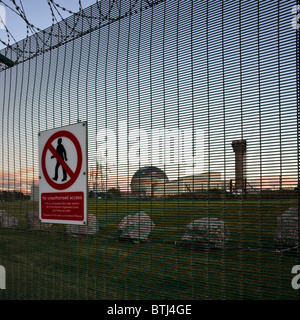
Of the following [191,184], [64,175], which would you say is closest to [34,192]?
[64,175]

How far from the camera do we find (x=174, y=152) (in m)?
3.73

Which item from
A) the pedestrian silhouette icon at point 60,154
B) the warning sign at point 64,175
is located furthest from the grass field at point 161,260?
the pedestrian silhouette icon at point 60,154

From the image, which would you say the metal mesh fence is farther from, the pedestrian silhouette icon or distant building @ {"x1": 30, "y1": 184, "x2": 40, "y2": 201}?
the pedestrian silhouette icon

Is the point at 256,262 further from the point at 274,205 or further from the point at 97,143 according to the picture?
the point at 97,143

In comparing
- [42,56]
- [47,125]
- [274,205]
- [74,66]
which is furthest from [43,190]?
[274,205]

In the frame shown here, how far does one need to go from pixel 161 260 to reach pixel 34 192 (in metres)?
2.34

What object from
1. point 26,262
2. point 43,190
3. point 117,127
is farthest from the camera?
point 26,262

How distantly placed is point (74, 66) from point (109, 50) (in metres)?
0.68

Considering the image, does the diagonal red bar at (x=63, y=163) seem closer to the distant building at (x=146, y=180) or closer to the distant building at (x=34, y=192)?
the distant building at (x=34, y=192)

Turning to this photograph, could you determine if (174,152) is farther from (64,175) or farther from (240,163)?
(64,175)

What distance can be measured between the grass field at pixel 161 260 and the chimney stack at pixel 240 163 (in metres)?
0.18

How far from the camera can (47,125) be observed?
5.10 meters

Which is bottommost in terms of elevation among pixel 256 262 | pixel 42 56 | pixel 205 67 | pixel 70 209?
pixel 256 262

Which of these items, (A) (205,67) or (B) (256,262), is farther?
(A) (205,67)
